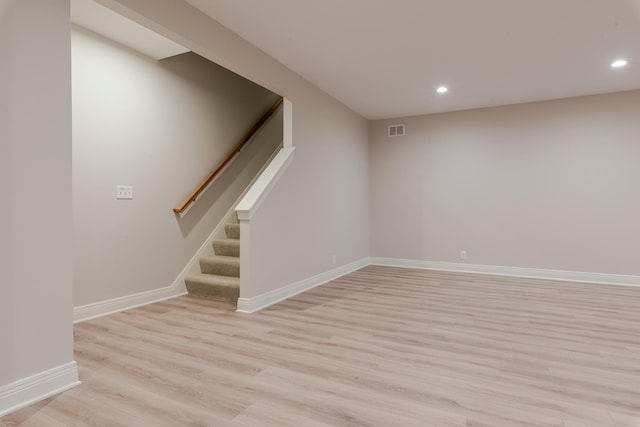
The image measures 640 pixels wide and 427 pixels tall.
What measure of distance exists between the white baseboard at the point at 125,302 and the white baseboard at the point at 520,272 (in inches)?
140

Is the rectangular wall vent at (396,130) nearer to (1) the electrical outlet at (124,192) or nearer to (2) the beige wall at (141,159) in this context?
(2) the beige wall at (141,159)

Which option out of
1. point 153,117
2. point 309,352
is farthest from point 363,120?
point 309,352

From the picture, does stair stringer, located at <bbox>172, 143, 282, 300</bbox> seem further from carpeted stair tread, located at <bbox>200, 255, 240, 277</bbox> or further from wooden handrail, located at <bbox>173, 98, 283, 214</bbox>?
wooden handrail, located at <bbox>173, 98, 283, 214</bbox>

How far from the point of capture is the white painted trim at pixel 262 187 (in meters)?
3.48

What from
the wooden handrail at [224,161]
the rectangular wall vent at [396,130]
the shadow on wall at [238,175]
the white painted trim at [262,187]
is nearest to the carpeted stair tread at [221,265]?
the shadow on wall at [238,175]

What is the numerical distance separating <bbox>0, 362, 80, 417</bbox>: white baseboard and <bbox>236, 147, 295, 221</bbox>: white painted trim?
1.81 m

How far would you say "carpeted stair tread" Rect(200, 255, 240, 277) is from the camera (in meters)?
4.15

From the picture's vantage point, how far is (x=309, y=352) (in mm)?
2547

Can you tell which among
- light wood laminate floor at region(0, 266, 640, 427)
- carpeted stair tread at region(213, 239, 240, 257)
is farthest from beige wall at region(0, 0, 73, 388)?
carpeted stair tread at region(213, 239, 240, 257)

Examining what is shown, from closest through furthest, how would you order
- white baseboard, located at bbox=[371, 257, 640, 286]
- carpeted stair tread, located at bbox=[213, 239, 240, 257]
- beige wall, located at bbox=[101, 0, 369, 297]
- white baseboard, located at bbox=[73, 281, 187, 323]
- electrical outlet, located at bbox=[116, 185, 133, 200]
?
beige wall, located at bbox=[101, 0, 369, 297]
white baseboard, located at bbox=[73, 281, 187, 323]
electrical outlet, located at bbox=[116, 185, 133, 200]
carpeted stair tread, located at bbox=[213, 239, 240, 257]
white baseboard, located at bbox=[371, 257, 640, 286]

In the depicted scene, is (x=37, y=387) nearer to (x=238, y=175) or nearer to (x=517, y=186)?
(x=238, y=175)

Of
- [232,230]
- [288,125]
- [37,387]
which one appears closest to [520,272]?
[288,125]

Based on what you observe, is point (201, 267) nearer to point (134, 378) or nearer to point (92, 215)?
point (92, 215)

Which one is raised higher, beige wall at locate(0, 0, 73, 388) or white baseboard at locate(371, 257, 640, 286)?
beige wall at locate(0, 0, 73, 388)
